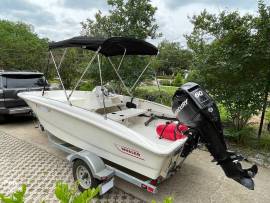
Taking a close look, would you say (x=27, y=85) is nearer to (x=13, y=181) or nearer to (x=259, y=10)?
(x=13, y=181)

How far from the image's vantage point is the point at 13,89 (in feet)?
19.0

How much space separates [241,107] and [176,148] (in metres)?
2.66

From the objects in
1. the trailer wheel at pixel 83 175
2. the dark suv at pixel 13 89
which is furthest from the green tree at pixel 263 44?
the dark suv at pixel 13 89

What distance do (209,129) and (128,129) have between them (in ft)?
3.21

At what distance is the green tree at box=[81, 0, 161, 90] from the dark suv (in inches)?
76.0

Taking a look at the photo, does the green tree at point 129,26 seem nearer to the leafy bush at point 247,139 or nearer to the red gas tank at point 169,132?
the leafy bush at point 247,139

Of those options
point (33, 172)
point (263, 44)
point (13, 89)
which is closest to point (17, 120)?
point (13, 89)

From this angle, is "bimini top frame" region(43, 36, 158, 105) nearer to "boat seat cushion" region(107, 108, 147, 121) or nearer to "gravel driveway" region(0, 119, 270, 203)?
"boat seat cushion" region(107, 108, 147, 121)

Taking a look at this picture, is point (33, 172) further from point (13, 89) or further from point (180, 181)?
point (13, 89)

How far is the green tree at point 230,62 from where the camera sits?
14.8 ft

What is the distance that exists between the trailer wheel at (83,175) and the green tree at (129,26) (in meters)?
3.99

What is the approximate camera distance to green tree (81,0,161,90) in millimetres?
6980

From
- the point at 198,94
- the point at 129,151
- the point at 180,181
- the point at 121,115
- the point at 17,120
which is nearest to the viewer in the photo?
the point at 198,94

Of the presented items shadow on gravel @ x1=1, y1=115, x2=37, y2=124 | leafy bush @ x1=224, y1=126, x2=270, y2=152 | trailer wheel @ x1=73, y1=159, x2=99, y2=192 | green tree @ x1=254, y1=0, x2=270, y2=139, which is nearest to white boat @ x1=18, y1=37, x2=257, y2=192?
trailer wheel @ x1=73, y1=159, x2=99, y2=192
